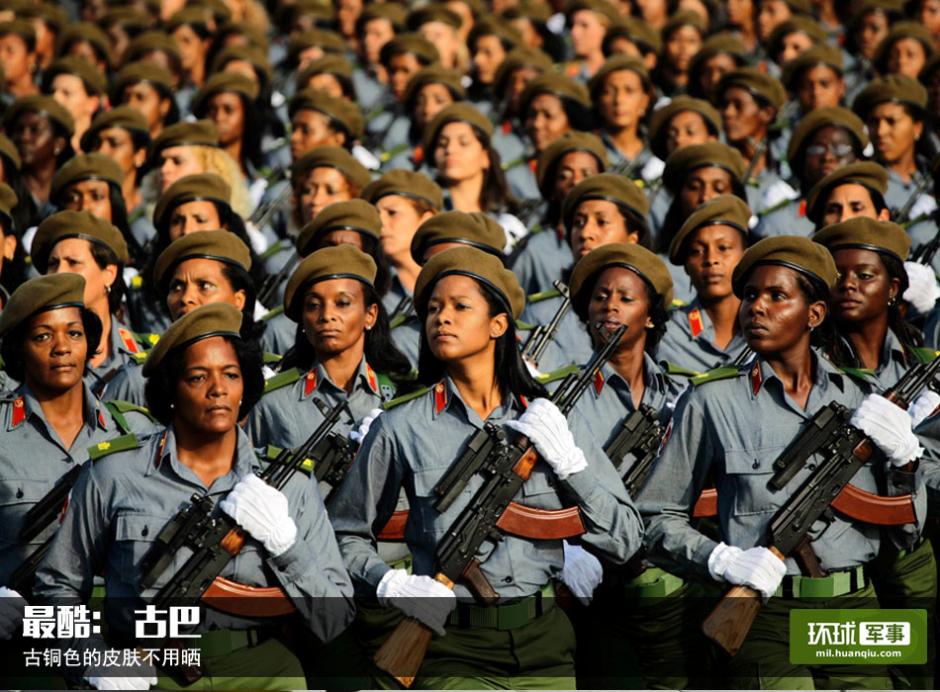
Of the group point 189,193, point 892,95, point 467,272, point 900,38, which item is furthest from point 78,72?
point 467,272

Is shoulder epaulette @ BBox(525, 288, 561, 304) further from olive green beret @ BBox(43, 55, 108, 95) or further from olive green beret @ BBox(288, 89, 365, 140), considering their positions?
olive green beret @ BBox(43, 55, 108, 95)

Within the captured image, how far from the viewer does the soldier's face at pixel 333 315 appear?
902cm

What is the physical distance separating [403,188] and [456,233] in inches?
49.6

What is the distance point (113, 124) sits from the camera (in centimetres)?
1406

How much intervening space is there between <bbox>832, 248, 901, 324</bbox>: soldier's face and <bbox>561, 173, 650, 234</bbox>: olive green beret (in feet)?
6.80

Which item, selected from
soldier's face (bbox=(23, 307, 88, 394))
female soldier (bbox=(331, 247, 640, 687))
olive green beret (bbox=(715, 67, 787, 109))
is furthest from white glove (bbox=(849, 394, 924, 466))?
olive green beret (bbox=(715, 67, 787, 109))

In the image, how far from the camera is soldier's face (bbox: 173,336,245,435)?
Answer: 7.07m

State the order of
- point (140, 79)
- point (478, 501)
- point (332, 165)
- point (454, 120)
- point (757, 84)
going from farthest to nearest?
point (140, 79) < point (757, 84) < point (454, 120) < point (332, 165) < point (478, 501)

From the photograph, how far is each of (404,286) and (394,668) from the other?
4.44 metres

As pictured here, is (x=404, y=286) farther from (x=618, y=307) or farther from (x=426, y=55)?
(x=426, y=55)

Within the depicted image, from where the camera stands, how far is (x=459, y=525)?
731cm

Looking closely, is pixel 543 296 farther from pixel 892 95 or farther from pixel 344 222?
pixel 892 95

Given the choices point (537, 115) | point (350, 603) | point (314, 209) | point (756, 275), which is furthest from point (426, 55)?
point (350, 603)

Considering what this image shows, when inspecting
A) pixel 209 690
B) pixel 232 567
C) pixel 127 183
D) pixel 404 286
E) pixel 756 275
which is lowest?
pixel 209 690
